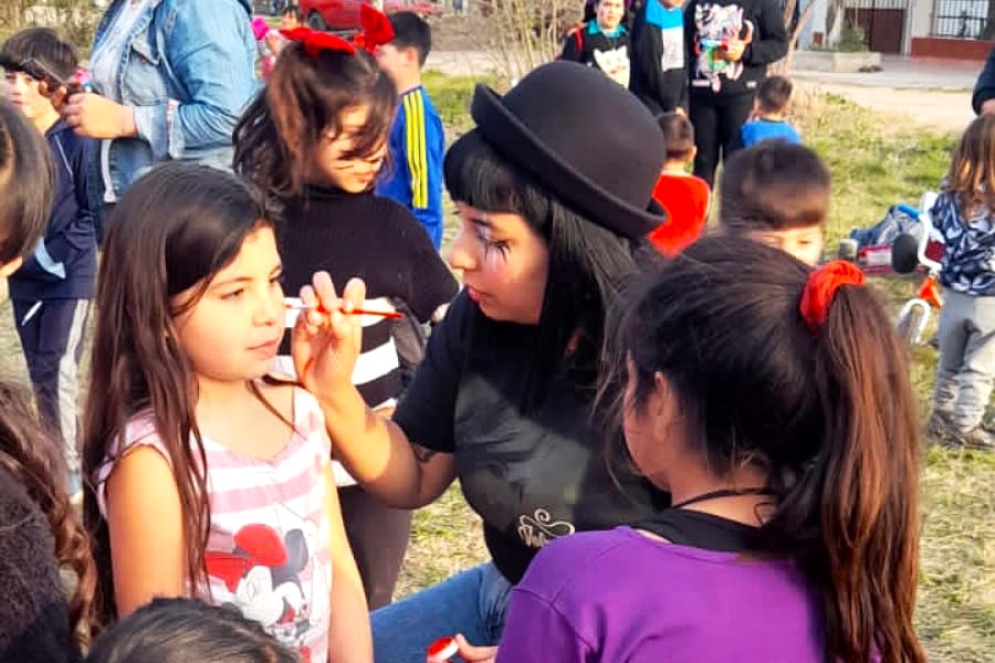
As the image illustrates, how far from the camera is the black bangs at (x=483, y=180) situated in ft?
5.73

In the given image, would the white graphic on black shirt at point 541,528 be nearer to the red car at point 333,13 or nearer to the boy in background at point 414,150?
the boy in background at point 414,150

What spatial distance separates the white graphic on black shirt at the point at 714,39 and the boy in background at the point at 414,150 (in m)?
2.82

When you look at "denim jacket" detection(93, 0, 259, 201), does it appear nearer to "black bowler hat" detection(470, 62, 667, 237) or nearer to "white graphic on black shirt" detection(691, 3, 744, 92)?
"black bowler hat" detection(470, 62, 667, 237)

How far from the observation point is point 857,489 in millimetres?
1253

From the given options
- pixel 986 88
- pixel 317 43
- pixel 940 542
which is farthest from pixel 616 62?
pixel 317 43

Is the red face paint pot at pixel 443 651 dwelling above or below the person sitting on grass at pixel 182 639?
below

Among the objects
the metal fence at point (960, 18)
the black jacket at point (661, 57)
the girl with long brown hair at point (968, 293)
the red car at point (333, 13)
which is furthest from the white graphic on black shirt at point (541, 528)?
the metal fence at point (960, 18)

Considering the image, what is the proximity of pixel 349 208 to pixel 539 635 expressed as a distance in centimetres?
134

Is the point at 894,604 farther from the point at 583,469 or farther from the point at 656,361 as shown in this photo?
the point at 583,469

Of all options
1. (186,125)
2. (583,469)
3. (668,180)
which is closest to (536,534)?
(583,469)

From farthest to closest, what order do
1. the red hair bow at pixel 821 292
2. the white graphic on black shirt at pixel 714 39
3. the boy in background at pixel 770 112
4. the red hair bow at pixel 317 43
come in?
the white graphic on black shirt at pixel 714 39, the boy in background at pixel 770 112, the red hair bow at pixel 317 43, the red hair bow at pixel 821 292

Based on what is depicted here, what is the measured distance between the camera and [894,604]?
4.36ft

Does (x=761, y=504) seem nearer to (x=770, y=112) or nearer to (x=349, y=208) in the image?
(x=349, y=208)

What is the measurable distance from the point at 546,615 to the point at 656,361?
30 cm
